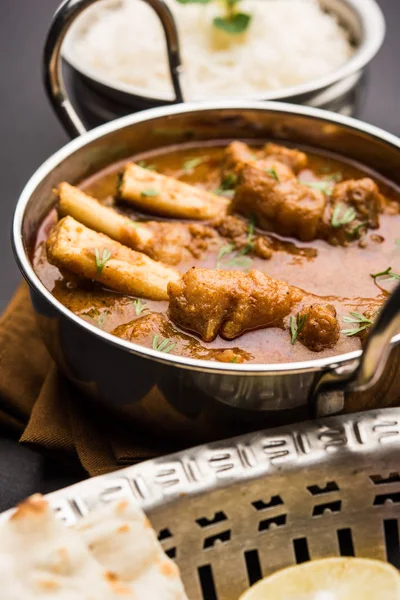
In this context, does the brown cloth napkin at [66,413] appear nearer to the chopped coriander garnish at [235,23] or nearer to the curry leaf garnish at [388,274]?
the curry leaf garnish at [388,274]

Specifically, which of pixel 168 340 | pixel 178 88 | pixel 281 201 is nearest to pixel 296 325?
pixel 168 340

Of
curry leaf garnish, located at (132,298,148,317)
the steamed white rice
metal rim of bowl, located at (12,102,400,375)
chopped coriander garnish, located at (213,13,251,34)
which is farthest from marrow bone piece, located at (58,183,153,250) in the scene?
chopped coriander garnish, located at (213,13,251,34)

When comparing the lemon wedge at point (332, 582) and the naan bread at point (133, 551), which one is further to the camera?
the lemon wedge at point (332, 582)

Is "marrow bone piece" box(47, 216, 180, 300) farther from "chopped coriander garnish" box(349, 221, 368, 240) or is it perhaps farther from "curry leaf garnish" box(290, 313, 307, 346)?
"chopped coriander garnish" box(349, 221, 368, 240)

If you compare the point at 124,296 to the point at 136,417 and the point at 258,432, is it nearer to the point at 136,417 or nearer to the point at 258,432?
the point at 136,417

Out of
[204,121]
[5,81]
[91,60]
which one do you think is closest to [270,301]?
[204,121]

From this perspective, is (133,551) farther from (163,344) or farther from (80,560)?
(163,344)

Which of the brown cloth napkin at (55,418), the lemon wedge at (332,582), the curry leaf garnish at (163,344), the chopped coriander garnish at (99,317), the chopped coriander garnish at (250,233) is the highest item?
the chopped coriander garnish at (250,233)

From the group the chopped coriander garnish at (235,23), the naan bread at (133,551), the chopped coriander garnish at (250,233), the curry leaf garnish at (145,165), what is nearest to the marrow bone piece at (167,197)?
the chopped coriander garnish at (250,233)
